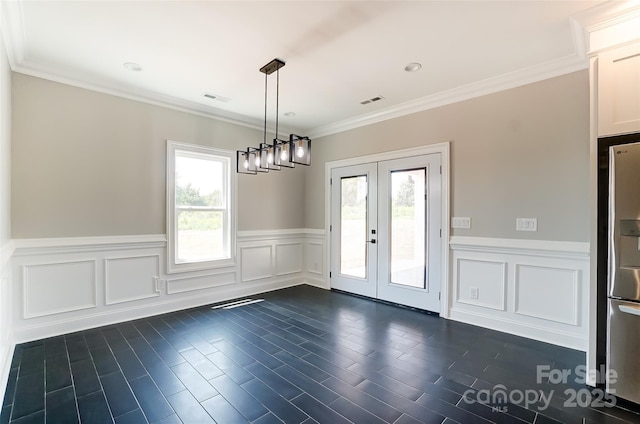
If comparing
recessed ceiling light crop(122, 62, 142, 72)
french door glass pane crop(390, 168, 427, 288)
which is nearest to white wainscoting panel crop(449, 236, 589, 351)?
french door glass pane crop(390, 168, 427, 288)

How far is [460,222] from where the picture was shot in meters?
3.76

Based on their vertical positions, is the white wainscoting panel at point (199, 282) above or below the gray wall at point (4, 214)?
below

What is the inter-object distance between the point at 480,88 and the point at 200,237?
4175mm

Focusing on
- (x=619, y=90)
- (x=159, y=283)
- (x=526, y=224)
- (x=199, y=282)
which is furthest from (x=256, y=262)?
(x=619, y=90)

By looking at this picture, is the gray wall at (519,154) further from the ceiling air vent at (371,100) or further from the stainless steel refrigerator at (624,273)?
the stainless steel refrigerator at (624,273)

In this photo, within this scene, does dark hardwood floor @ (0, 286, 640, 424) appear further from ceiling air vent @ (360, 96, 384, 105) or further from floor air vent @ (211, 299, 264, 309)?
ceiling air vent @ (360, 96, 384, 105)

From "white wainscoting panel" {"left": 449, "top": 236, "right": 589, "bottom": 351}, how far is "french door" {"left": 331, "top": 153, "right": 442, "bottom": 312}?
0.36 m

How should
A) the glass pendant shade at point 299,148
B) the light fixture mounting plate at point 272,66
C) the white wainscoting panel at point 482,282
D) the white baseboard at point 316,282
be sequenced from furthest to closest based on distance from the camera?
the white baseboard at point 316,282, the white wainscoting panel at point 482,282, the light fixture mounting plate at point 272,66, the glass pendant shade at point 299,148

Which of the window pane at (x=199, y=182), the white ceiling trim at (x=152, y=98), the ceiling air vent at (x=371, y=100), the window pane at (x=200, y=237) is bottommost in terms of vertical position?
the window pane at (x=200, y=237)

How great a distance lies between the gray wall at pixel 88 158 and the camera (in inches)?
122

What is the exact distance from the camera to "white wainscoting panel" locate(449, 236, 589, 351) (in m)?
2.99

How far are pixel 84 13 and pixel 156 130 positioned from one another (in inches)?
69.8

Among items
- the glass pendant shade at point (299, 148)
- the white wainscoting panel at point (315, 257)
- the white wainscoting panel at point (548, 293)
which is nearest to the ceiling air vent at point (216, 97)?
the glass pendant shade at point (299, 148)

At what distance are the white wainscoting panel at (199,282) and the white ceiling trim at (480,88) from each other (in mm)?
3080
